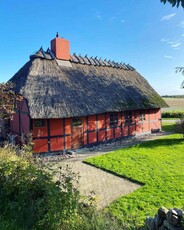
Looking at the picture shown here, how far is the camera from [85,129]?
13703 millimetres

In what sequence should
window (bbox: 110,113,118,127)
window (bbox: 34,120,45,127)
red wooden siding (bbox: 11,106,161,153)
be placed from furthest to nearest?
1. window (bbox: 110,113,118,127)
2. red wooden siding (bbox: 11,106,161,153)
3. window (bbox: 34,120,45,127)

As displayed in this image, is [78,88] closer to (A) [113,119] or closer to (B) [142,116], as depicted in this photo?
(A) [113,119]

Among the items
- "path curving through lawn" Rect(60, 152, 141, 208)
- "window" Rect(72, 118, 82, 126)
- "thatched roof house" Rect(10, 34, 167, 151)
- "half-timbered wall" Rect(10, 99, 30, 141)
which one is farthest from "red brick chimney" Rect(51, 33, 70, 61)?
"path curving through lawn" Rect(60, 152, 141, 208)

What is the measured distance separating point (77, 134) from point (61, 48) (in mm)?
6882

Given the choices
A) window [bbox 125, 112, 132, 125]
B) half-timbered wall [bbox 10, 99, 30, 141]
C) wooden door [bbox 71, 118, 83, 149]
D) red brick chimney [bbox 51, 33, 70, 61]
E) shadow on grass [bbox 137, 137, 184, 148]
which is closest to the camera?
half-timbered wall [bbox 10, 99, 30, 141]

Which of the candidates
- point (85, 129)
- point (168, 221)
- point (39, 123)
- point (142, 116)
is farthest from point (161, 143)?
point (168, 221)

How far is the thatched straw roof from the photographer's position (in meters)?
12.0

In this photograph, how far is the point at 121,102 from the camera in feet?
52.0

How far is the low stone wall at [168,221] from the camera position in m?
4.05

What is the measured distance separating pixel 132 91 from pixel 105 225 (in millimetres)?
14695

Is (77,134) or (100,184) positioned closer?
(100,184)

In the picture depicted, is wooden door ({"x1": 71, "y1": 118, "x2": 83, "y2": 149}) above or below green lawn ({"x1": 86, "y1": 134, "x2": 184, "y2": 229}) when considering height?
above

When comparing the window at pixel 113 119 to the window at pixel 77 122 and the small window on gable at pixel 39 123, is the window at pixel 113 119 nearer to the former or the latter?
the window at pixel 77 122

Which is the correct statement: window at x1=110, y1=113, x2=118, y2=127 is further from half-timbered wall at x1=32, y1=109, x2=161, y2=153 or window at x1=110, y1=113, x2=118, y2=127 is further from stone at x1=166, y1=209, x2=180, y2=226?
stone at x1=166, y1=209, x2=180, y2=226
